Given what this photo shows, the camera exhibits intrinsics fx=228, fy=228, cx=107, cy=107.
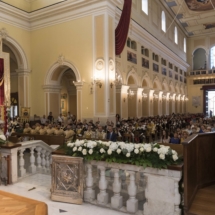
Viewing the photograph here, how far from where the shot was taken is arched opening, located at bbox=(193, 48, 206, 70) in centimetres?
3250

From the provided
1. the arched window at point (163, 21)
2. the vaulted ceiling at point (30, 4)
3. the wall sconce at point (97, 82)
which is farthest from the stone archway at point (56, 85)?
the arched window at point (163, 21)

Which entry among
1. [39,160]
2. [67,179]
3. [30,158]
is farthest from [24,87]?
[67,179]

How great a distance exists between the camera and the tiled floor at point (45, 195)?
3.48m

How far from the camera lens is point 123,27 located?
12781mm

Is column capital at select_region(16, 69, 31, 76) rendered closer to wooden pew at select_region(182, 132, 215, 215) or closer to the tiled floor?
the tiled floor

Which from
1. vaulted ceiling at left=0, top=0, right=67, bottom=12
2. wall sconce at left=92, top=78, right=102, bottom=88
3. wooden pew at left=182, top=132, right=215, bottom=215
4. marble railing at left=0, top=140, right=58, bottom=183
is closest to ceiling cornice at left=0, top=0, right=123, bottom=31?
vaulted ceiling at left=0, top=0, right=67, bottom=12

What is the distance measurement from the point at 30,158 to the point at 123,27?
376 inches

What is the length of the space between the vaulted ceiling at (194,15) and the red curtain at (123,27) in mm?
10609

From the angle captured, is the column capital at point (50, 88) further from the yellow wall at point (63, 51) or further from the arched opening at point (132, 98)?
the arched opening at point (132, 98)

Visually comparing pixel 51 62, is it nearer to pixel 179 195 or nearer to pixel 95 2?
pixel 95 2

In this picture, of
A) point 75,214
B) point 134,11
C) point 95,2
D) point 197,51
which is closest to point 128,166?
point 75,214

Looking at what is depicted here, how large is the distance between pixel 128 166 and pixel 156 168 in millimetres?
442

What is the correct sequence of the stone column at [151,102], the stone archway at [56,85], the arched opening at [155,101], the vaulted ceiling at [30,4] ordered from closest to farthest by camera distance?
the stone archway at [56,85]
the vaulted ceiling at [30,4]
the stone column at [151,102]
the arched opening at [155,101]

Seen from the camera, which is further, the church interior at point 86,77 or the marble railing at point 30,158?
the marble railing at point 30,158
